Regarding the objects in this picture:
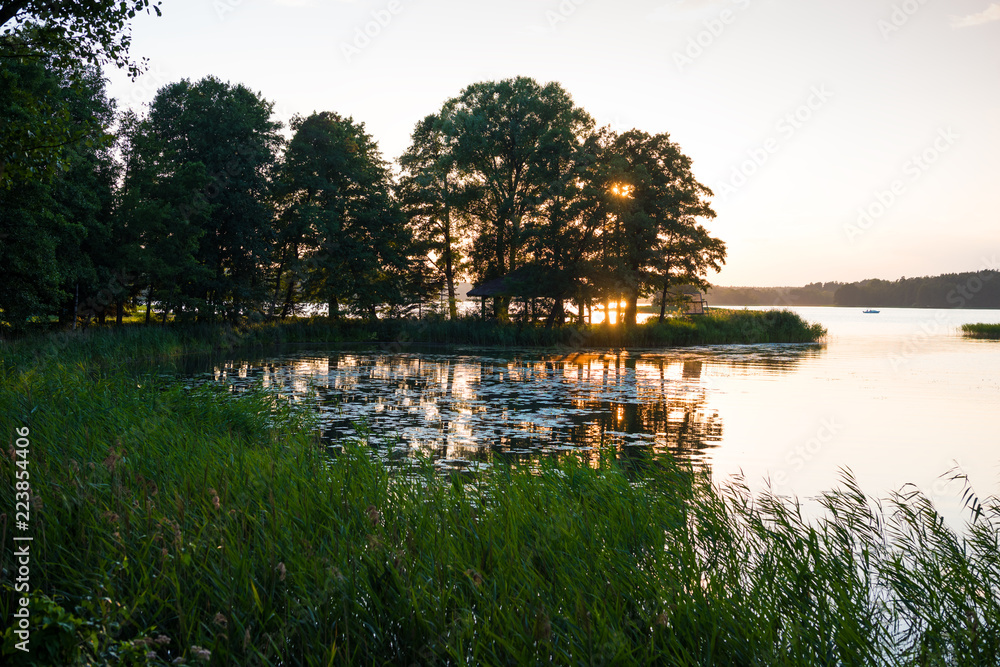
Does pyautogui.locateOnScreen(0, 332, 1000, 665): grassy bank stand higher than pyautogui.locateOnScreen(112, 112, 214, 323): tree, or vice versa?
pyautogui.locateOnScreen(112, 112, 214, 323): tree

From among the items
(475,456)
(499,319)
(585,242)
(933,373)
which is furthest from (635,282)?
(475,456)

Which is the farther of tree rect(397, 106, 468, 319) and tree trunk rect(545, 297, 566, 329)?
tree rect(397, 106, 468, 319)

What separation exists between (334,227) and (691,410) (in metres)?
32.3

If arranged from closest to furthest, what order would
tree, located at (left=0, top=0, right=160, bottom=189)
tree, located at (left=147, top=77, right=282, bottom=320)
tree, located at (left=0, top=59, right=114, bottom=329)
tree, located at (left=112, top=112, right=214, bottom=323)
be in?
tree, located at (left=0, top=0, right=160, bottom=189) → tree, located at (left=0, top=59, right=114, bottom=329) → tree, located at (left=112, top=112, right=214, bottom=323) → tree, located at (left=147, top=77, right=282, bottom=320)

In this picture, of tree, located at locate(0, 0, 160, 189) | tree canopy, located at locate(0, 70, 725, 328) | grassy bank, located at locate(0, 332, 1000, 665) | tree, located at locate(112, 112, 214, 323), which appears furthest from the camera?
tree canopy, located at locate(0, 70, 725, 328)

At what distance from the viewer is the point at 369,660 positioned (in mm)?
3748

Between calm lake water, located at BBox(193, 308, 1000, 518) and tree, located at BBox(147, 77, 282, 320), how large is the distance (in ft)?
41.6

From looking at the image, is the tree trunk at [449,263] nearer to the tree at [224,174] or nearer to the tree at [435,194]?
the tree at [435,194]

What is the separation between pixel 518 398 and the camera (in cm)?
1867

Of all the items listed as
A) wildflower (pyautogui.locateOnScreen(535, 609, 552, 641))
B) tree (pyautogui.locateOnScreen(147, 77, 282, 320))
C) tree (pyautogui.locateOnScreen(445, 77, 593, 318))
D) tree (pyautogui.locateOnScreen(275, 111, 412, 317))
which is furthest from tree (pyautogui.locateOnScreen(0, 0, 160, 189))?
tree (pyautogui.locateOnScreen(445, 77, 593, 318))

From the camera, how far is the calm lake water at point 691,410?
1156cm

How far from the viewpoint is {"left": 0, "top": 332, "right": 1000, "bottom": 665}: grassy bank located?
3.61 m

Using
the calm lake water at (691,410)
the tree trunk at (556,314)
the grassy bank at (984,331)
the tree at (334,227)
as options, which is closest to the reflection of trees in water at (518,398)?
the calm lake water at (691,410)

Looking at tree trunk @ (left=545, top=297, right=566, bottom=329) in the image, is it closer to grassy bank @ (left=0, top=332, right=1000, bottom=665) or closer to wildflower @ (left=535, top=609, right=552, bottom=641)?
grassy bank @ (left=0, top=332, right=1000, bottom=665)
